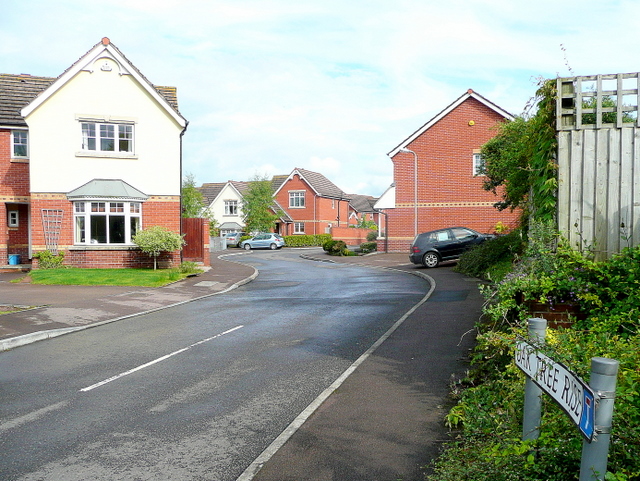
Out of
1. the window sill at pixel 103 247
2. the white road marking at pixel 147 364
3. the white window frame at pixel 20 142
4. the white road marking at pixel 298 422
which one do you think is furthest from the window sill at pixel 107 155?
the white road marking at pixel 298 422

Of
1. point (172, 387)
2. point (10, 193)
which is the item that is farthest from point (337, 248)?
point (172, 387)

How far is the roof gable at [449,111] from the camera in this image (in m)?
35.2

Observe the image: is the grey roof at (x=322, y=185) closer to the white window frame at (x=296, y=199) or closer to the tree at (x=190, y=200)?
the white window frame at (x=296, y=199)

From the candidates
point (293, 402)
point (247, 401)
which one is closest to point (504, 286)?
point (293, 402)

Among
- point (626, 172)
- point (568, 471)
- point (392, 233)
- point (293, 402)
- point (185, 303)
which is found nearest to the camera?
point (568, 471)

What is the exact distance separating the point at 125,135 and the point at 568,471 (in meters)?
25.0

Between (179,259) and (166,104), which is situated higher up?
(166,104)

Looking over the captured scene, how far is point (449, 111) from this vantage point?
36.1m

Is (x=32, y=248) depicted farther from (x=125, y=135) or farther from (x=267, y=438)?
(x=267, y=438)

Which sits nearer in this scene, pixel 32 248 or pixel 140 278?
pixel 140 278

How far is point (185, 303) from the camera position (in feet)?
54.1

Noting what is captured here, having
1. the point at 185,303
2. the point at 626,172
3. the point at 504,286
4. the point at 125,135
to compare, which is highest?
the point at 125,135

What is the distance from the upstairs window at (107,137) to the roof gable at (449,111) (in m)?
17.0

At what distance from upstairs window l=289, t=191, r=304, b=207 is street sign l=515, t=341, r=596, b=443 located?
64.6m
